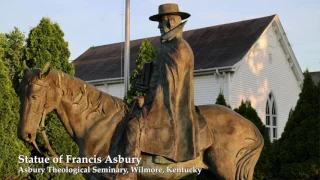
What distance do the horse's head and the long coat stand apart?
1.07 metres

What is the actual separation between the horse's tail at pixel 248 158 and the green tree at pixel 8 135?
6548 millimetres

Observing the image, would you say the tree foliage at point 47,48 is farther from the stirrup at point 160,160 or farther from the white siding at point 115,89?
the white siding at point 115,89

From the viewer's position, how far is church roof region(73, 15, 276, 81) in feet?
72.2

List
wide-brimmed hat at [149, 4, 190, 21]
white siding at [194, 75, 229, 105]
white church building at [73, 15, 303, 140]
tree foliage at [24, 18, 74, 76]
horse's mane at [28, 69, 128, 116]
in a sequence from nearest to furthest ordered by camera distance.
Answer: horse's mane at [28, 69, 128, 116]
wide-brimmed hat at [149, 4, 190, 21]
tree foliage at [24, 18, 74, 76]
white siding at [194, 75, 229, 105]
white church building at [73, 15, 303, 140]

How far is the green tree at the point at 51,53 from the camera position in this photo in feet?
36.2

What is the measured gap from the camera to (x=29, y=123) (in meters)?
5.08

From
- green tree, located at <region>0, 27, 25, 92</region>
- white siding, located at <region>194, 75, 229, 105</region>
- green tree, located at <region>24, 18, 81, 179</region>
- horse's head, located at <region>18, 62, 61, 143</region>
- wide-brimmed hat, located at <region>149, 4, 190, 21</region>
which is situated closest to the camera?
horse's head, located at <region>18, 62, 61, 143</region>

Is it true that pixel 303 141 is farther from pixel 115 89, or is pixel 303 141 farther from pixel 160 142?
pixel 115 89

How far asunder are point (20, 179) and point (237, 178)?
22.4 ft

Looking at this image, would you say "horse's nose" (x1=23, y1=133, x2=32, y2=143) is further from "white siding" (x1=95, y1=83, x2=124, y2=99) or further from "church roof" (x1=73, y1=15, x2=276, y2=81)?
"white siding" (x1=95, y1=83, x2=124, y2=99)

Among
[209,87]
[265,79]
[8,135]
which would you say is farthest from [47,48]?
[265,79]

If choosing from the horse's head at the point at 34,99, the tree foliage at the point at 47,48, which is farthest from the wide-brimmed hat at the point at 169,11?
the tree foliage at the point at 47,48

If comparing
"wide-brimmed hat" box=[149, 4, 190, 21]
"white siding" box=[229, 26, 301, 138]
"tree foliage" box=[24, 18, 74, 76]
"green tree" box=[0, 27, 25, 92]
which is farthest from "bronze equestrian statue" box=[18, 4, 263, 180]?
"green tree" box=[0, 27, 25, 92]

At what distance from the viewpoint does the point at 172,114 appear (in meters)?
5.46
